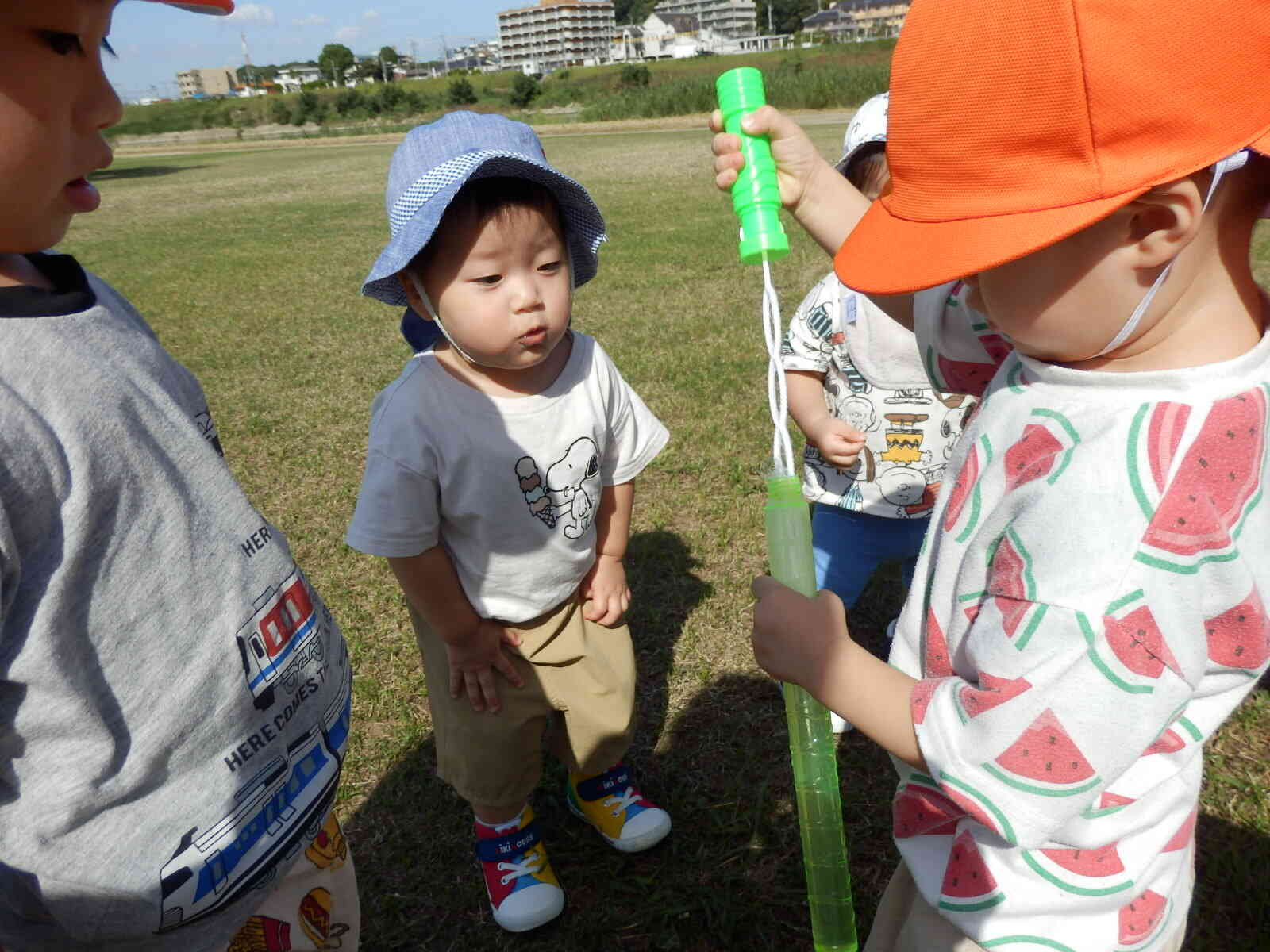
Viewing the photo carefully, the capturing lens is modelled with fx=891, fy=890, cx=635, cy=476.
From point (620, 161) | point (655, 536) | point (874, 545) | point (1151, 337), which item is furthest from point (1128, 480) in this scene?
point (620, 161)

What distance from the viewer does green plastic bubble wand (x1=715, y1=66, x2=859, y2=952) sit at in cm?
113

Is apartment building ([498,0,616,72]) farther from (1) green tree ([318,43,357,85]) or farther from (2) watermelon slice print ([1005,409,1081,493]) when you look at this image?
→ (2) watermelon slice print ([1005,409,1081,493])

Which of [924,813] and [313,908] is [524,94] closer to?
[313,908]

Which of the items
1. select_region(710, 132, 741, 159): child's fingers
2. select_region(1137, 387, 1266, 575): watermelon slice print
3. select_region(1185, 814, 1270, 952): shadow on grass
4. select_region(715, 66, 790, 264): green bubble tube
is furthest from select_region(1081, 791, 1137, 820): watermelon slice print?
select_region(1185, 814, 1270, 952): shadow on grass

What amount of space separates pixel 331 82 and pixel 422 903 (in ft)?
319

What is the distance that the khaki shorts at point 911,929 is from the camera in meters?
1.17

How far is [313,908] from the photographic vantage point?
1.48m

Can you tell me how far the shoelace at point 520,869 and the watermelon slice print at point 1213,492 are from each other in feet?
5.47

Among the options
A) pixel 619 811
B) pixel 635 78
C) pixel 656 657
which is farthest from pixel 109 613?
pixel 635 78

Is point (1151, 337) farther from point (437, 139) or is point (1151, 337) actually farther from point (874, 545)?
point (874, 545)

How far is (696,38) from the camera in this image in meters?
92.1

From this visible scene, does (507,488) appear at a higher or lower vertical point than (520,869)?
higher

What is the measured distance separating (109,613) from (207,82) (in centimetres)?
13858

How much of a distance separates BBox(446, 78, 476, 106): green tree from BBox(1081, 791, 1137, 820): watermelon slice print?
185ft
